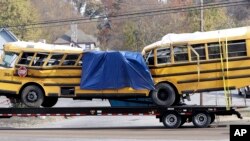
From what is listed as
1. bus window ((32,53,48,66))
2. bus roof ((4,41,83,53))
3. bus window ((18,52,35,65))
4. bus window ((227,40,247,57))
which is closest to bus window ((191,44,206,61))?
bus window ((227,40,247,57))

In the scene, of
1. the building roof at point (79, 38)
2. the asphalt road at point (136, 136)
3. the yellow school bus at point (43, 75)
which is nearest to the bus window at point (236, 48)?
the asphalt road at point (136, 136)

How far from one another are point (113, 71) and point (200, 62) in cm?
379

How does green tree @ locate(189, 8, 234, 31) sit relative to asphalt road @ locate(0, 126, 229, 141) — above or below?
above

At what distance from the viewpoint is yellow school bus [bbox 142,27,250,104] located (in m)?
25.8

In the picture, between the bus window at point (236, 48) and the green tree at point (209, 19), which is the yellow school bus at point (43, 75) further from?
the green tree at point (209, 19)

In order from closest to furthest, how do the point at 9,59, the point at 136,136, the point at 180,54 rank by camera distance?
1. the point at 136,136
2. the point at 180,54
3. the point at 9,59

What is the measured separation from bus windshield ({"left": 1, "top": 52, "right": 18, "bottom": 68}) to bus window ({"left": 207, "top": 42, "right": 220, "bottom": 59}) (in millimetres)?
8385

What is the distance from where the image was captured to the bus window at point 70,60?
27219mm

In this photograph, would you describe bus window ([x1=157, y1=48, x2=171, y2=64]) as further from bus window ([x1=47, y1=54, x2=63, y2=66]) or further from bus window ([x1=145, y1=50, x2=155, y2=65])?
bus window ([x1=47, y1=54, x2=63, y2=66])

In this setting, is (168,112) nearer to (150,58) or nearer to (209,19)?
(150,58)

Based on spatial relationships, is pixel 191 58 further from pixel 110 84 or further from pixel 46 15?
pixel 46 15

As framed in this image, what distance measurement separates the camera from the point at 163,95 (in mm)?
27141

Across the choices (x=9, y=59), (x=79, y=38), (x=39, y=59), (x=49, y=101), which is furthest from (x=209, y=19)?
(x=9, y=59)

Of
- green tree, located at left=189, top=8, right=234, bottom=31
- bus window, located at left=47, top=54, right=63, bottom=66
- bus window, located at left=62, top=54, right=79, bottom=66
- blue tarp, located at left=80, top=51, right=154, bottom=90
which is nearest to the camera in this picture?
blue tarp, located at left=80, top=51, right=154, bottom=90
